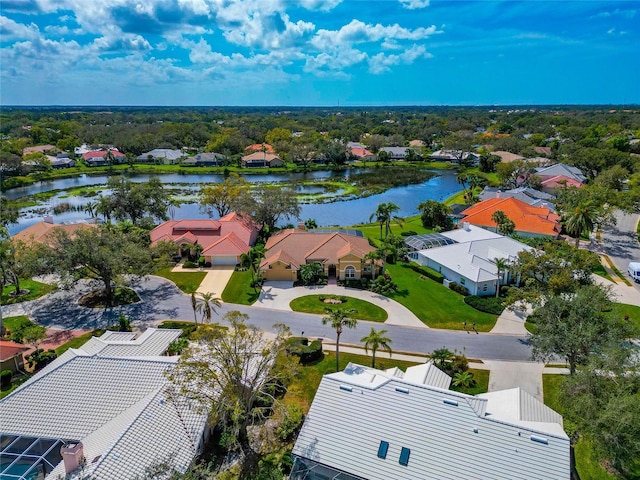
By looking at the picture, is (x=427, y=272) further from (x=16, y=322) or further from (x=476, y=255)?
(x=16, y=322)

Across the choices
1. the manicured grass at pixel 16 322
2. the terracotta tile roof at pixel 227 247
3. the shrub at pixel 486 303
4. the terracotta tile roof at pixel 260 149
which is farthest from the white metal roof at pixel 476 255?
the terracotta tile roof at pixel 260 149

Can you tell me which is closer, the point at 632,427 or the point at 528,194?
the point at 632,427

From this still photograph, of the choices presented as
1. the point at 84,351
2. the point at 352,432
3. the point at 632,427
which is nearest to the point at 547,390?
the point at 632,427

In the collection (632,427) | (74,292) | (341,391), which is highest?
(632,427)

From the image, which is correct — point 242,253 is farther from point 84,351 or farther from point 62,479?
point 62,479

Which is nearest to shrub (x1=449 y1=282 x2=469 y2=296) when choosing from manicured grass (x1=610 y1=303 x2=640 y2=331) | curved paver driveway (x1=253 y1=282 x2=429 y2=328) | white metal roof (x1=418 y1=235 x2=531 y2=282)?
white metal roof (x1=418 y1=235 x2=531 y2=282)

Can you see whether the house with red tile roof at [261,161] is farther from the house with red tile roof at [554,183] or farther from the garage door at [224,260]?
the garage door at [224,260]

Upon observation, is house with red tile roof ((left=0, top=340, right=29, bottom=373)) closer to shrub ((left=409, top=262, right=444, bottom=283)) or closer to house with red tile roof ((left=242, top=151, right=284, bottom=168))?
shrub ((left=409, top=262, right=444, bottom=283))

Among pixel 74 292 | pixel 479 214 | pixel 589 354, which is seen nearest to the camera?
pixel 589 354
